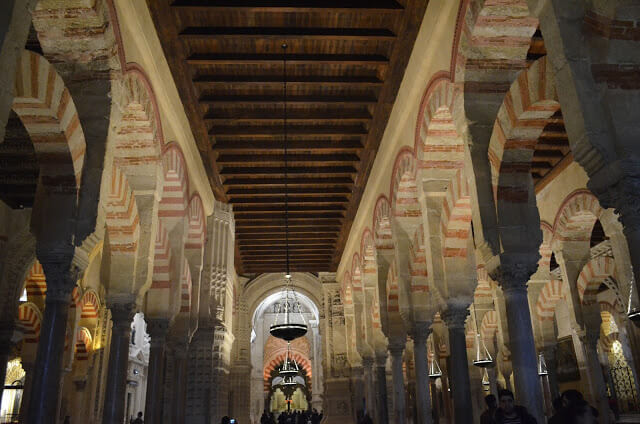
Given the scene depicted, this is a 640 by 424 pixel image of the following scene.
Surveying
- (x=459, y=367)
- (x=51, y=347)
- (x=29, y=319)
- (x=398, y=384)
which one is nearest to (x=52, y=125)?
(x=51, y=347)

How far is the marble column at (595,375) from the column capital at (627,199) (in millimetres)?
5493

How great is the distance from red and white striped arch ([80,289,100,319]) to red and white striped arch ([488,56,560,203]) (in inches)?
357

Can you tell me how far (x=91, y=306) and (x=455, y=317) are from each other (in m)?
8.33

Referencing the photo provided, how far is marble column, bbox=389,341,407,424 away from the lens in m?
8.43

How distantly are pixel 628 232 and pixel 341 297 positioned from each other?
12707mm

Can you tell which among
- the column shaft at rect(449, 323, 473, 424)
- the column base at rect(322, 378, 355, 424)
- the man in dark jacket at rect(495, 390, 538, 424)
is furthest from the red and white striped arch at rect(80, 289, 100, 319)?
the man in dark jacket at rect(495, 390, 538, 424)

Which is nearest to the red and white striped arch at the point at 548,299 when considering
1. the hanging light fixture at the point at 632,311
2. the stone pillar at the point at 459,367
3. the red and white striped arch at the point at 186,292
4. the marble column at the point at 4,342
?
the hanging light fixture at the point at 632,311

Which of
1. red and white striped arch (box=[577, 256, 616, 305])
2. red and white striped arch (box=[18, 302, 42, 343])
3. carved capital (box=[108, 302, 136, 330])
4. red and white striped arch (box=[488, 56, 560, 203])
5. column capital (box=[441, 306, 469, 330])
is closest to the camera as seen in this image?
red and white striped arch (box=[488, 56, 560, 203])

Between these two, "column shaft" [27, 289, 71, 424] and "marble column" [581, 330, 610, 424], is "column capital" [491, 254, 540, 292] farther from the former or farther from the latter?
"marble column" [581, 330, 610, 424]

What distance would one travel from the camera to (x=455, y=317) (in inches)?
242

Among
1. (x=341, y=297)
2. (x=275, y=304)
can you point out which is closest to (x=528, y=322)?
(x=341, y=297)

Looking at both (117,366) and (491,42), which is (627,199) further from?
(117,366)

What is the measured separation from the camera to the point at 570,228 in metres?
8.16

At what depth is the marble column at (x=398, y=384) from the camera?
8.43m
